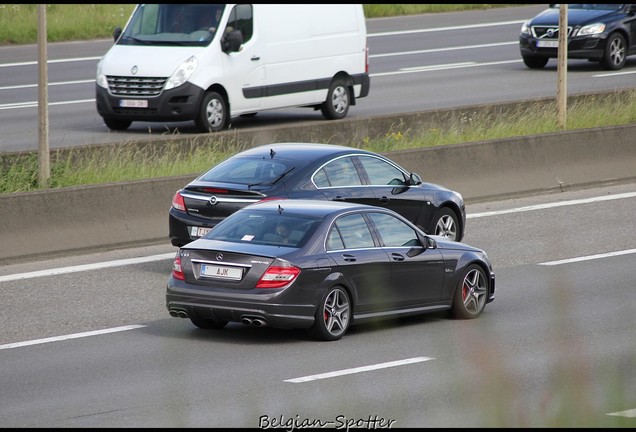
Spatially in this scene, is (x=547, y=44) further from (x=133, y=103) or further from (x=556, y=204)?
(x=556, y=204)

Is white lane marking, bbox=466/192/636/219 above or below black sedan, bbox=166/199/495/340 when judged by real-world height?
below

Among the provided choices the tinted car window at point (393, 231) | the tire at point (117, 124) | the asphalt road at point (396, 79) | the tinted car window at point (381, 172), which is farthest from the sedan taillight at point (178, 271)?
the tire at point (117, 124)

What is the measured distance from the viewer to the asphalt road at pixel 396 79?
24.8 metres

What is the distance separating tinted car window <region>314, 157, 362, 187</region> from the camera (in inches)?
574

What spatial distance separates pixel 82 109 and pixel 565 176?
11.0 meters

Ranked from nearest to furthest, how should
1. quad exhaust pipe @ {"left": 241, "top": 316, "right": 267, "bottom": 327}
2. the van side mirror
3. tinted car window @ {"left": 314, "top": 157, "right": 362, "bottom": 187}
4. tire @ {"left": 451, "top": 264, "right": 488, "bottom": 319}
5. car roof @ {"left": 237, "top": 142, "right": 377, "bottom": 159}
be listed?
quad exhaust pipe @ {"left": 241, "top": 316, "right": 267, "bottom": 327} → tire @ {"left": 451, "top": 264, "right": 488, "bottom": 319} → tinted car window @ {"left": 314, "top": 157, "right": 362, "bottom": 187} → car roof @ {"left": 237, "top": 142, "right": 377, "bottom": 159} → the van side mirror

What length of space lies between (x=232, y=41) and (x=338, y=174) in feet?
29.3

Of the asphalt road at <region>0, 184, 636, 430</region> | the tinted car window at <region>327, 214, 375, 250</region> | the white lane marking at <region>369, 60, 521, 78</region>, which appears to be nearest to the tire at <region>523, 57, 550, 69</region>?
the white lane marking at <region>369, 60, 521, 78</region>

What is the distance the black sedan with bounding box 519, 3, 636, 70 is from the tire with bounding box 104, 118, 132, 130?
503 inches

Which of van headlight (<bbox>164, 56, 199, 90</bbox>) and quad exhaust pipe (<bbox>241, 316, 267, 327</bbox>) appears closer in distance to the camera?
quad exhaust pipe (<bbox>241, 316, 267, 327</bbox>)

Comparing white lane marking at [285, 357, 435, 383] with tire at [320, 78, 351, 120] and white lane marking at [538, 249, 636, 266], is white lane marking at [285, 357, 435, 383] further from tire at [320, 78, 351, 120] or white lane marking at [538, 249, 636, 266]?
tire at [320, 78, 351, 120]

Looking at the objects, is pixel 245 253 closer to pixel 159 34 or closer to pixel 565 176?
pixel 565 176

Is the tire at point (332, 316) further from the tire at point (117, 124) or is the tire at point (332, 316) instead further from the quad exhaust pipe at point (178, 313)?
the tire at point (117, 124)

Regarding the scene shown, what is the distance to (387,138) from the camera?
21250 millimetres
